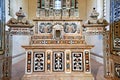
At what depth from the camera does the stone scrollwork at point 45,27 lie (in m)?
4.59

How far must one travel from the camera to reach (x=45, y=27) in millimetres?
4629

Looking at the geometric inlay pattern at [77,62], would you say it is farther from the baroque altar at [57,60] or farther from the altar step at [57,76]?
the altar step at [57,76]

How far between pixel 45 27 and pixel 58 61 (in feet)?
3.37

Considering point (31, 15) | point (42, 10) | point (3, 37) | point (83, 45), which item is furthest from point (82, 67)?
point (31, 15)

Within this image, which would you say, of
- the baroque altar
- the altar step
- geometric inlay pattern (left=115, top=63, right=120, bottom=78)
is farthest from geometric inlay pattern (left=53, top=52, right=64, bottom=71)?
geometric inlay pattern (left=115, top=63, right=120, bottom=78)

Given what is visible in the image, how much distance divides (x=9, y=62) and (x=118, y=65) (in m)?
2.28

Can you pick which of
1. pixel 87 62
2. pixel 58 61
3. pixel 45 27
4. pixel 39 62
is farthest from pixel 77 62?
pixel 45 27

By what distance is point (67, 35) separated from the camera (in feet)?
14.9

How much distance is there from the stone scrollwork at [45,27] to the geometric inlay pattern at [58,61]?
79 centimetres

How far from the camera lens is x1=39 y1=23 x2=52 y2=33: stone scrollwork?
4594 mm

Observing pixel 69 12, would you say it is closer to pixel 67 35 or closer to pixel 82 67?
pixel 67 35

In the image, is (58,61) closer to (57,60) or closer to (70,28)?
(57,60)

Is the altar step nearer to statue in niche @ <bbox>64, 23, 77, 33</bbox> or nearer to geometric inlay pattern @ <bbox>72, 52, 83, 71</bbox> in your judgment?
geometric inlay pattern @ <bbox>72, 52, 83, 71</bbox>

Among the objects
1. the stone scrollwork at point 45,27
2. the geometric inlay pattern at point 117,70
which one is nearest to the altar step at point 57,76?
the geometric inlay pattern at point 117,70
